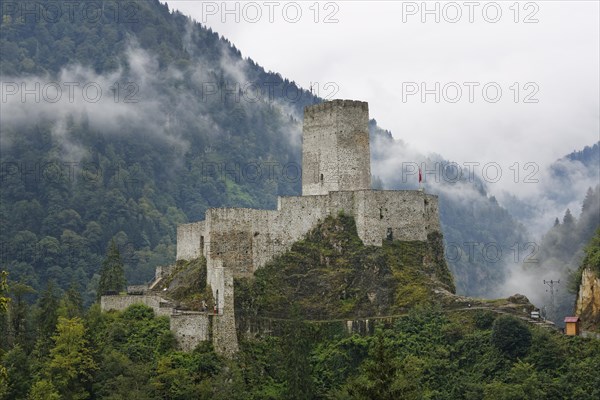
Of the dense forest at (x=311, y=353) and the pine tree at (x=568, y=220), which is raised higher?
the pine tree at (x=568, y=220)

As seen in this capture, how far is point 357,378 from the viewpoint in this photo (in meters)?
67.3

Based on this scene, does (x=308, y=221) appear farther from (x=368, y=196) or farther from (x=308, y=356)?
(x=308, y=356)

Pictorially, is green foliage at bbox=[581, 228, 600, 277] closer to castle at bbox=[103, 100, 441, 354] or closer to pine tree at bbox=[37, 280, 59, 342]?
castle at bbox=[103, 100, 441, 354]

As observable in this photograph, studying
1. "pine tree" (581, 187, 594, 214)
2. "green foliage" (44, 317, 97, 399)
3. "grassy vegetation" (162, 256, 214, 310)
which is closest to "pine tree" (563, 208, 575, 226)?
"pine tree" (581, 187, 594, 214)

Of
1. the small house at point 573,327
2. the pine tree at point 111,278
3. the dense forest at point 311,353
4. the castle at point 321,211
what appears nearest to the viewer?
the dense forest at point 311,353

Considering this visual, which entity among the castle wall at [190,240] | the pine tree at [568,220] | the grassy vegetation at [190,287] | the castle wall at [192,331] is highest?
the pine tree at [568,220]

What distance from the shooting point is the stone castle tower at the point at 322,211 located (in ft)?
248

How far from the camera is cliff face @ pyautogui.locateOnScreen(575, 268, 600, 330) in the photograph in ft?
240

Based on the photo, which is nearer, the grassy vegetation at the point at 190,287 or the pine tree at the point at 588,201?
the grassy vegetation at the point at 190,287

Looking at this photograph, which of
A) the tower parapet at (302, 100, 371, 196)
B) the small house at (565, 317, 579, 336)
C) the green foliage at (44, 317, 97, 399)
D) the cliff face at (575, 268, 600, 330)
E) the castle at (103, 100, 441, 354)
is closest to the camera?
the green foliage at (44, 317, 97, 399)

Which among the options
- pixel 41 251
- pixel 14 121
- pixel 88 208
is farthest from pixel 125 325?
pixel 14 121

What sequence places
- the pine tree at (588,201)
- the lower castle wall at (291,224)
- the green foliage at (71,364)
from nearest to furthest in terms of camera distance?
the green foliage at (71,364)
the lower castle wall at (291,224)
the pine tree at (588,201)

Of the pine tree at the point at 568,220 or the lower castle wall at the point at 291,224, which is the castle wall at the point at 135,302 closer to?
the lower castle wall at the point at 291,224

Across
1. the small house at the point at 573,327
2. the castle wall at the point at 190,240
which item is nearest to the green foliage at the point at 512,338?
the small house at the point at 573,327
